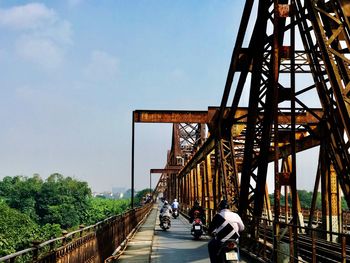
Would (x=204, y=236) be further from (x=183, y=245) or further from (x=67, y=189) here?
(x=67, y=189)

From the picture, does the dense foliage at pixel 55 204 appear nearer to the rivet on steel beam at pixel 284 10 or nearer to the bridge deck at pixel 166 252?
the bridge deck at pixel 166 252

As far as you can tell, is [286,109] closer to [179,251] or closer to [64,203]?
[179,251]

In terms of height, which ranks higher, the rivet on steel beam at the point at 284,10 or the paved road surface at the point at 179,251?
the rivet on steel beam at the point at 284,10

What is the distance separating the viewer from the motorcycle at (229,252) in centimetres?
888

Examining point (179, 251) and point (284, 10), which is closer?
point (284, 10)

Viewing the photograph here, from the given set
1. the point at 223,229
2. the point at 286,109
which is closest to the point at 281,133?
the point at 286,109

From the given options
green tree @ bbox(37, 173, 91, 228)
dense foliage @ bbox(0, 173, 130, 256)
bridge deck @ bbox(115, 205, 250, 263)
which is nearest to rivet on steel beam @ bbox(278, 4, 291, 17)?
bridge deck @ bbox(115, 205, 250, 263)

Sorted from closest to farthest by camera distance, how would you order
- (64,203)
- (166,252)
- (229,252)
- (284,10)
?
(229,252)
(284,10)
(166,252)
(64,203)

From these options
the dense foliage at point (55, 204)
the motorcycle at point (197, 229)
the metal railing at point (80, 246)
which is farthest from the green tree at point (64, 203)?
the metal railing at point (80, 246)

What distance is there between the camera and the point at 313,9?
966 cm

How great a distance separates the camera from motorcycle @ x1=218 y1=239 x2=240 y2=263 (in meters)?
8.88

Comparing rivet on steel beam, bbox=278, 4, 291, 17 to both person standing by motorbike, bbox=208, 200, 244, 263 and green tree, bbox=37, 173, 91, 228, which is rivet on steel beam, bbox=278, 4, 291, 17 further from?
green tree, bbox=37, 173, 91, 228

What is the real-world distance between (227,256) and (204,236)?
1294 cm

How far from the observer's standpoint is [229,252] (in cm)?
891
